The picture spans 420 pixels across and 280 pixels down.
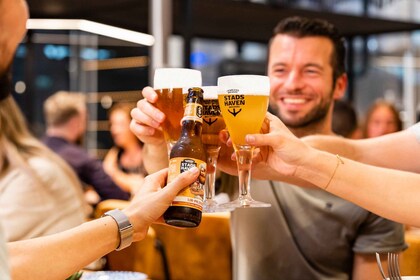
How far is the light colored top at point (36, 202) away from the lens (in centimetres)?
306

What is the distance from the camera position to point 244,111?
1.47m

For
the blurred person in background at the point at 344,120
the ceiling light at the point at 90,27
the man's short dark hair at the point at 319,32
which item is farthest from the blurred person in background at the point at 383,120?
the man's short dark hair at the point at 319,32

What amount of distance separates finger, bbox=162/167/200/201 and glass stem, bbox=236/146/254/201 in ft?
0.63

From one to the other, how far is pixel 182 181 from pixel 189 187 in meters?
0.03

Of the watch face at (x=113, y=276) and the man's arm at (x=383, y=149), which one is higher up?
the man's arm at (x=383, y=149)

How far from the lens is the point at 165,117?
63.6 inches

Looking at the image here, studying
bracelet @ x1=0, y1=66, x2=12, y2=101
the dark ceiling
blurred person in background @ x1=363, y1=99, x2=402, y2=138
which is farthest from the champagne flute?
the dark ceiling

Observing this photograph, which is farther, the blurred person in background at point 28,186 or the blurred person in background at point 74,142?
the blurred person in background at point 74,142

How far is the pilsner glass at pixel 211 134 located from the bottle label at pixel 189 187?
0.13 m

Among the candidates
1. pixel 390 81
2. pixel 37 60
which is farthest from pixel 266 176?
pixel 390 81

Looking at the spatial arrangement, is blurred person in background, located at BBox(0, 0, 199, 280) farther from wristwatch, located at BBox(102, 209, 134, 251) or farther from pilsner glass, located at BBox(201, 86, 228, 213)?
pilsner glass, located at BBox(201, 86, 228, 213)

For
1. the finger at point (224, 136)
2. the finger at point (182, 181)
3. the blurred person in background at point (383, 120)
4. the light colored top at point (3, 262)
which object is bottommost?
the blurred person in background at point (383, 120)

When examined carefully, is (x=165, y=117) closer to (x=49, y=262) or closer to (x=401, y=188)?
(x=49, y=262)

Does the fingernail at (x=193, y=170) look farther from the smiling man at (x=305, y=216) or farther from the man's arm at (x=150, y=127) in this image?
the smiling man at (x=305, y=216)
